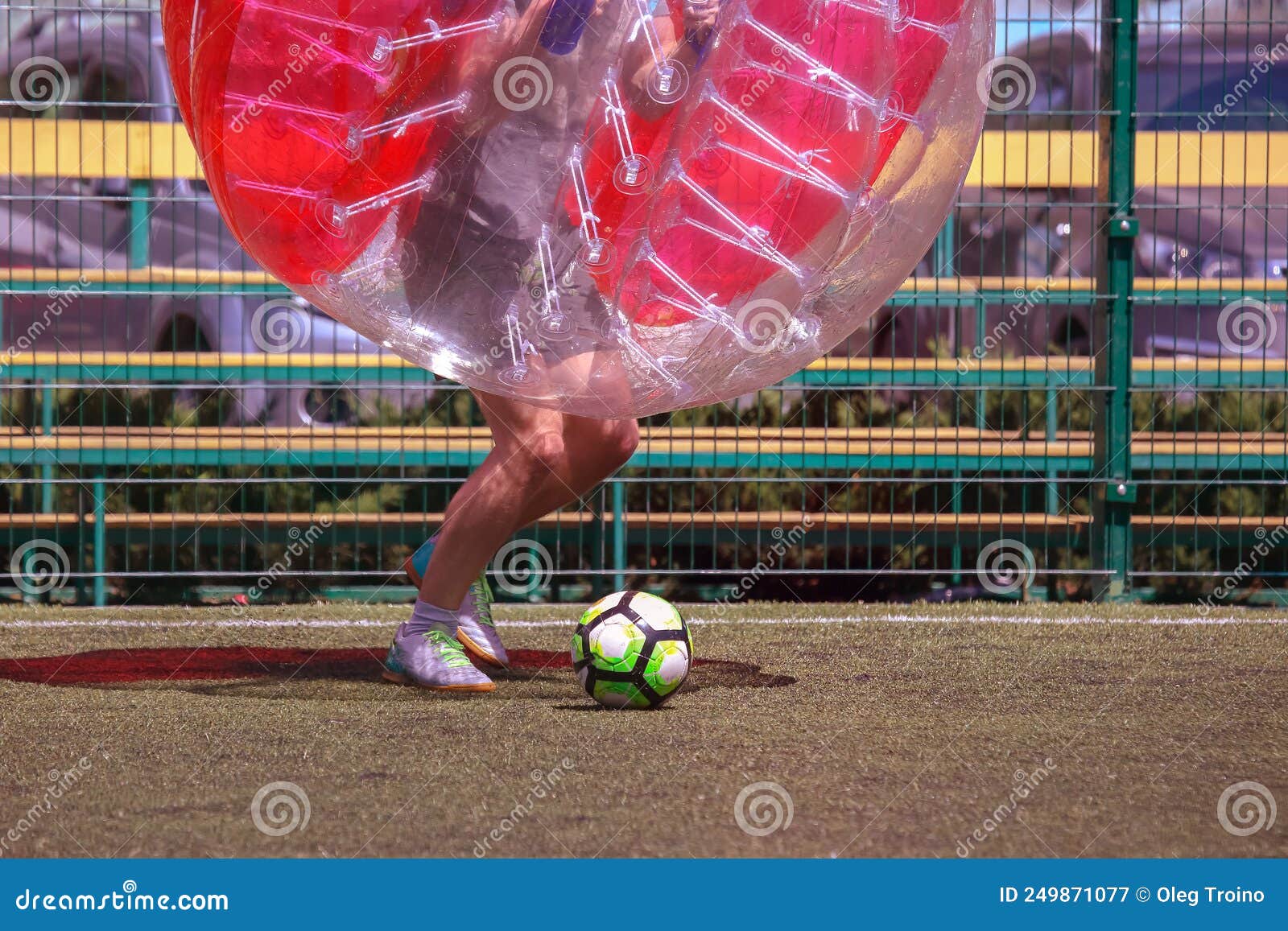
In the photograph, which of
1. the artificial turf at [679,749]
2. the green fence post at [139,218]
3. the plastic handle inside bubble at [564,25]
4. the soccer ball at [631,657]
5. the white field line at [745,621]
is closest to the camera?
the artificial turf at [679,749]

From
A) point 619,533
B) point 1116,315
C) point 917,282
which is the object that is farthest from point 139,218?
point 1116,315

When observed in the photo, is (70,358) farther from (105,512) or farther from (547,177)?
(547,177)

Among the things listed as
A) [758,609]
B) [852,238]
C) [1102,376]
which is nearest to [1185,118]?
[1102,376]

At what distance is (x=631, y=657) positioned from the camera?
374 centimetres

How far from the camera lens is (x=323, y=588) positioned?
22.0ft

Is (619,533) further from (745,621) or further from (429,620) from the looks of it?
(429,620)

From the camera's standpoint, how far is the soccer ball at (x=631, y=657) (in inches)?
147

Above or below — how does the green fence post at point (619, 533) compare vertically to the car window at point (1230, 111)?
below

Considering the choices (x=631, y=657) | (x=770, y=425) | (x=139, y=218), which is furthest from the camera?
(x=770, y=425)

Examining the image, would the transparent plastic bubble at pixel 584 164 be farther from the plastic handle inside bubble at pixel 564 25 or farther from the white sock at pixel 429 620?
the white sock at pixel 429 620

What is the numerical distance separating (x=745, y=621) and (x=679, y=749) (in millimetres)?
2548

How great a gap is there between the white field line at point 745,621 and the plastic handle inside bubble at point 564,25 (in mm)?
2919

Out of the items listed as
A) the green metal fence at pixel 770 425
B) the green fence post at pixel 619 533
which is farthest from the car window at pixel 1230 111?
the green fence post at pixel 619 533

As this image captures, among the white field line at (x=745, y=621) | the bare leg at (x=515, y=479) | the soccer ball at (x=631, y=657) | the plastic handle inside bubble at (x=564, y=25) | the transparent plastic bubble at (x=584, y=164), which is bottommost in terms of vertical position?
the white field line at (x=745, y=621)
